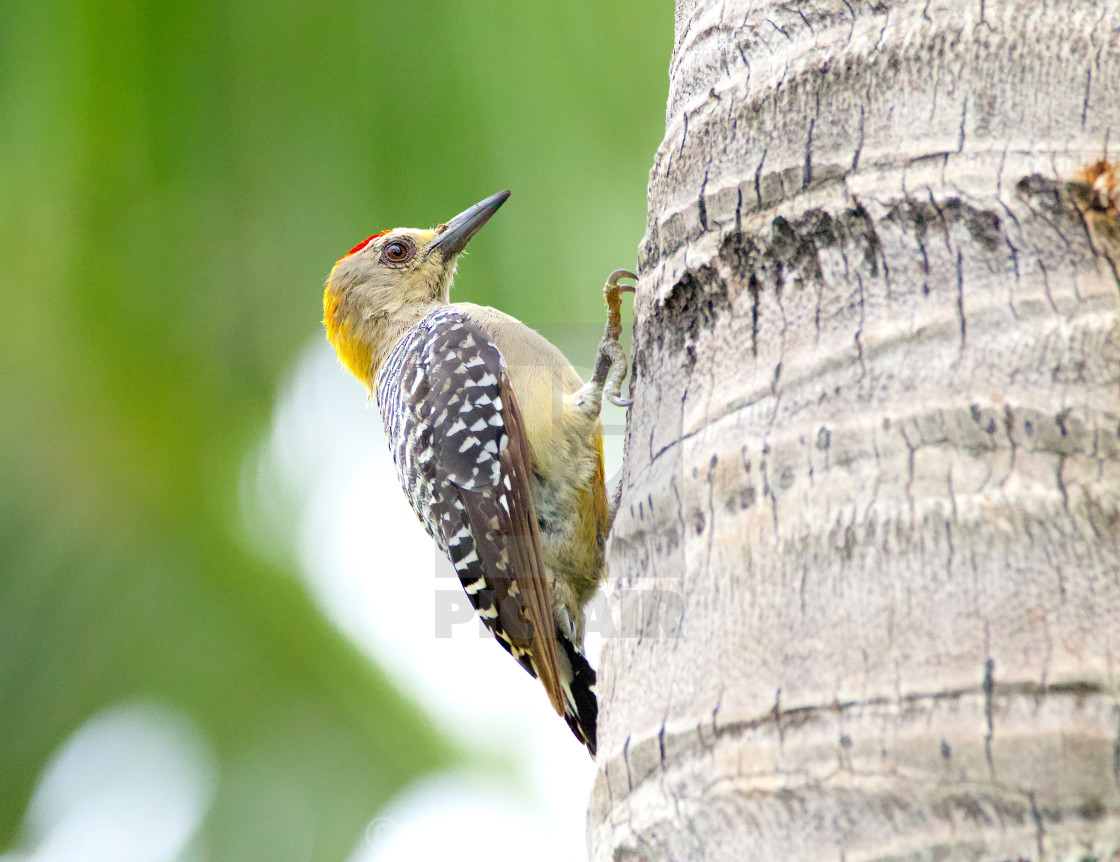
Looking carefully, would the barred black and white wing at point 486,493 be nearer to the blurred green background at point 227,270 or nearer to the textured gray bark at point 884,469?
the blurred green background at point 227,270

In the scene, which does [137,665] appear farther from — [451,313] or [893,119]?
[893,119]

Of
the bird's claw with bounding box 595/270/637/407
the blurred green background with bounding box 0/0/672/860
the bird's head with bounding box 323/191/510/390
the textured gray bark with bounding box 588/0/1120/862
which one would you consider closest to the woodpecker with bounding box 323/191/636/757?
the bird's claw with bounding box 595/270/637/407

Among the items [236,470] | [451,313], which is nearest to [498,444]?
[451,313]

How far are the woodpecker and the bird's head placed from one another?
744 millimetres

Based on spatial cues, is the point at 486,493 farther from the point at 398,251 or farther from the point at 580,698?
the point at 398,251

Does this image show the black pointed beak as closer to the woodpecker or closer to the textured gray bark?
the woodpecker

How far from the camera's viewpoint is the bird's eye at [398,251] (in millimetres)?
5770

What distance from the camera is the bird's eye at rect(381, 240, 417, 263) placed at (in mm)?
5770

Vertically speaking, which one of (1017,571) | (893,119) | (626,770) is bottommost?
(626,770)

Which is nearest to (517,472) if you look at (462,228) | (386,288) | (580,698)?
(580,698)

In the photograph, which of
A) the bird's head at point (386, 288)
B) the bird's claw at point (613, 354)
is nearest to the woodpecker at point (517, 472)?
the bird's claw at point (613, 354)

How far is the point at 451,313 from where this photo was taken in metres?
4.98

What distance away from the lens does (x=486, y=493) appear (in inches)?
171

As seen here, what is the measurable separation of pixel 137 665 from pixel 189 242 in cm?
199
